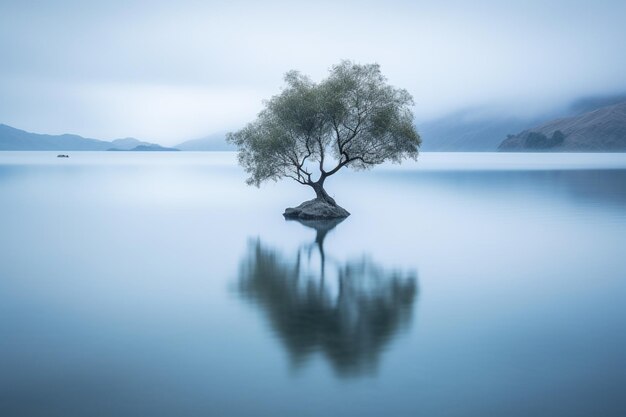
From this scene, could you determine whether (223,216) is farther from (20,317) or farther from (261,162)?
(20,317)

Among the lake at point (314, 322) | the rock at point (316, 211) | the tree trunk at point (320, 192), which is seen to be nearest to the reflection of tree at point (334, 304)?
the lake at point (314, 322)

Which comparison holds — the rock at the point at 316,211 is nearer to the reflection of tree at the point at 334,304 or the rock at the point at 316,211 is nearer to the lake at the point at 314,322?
the lake at the point at 314,322

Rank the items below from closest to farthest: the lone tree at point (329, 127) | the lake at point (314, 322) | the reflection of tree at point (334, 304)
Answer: the lake at point (314, 322), the reflection of tree at point (334, 304), the lone tree at point (329, 127)

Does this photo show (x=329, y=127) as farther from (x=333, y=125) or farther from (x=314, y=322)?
(x=314, y=322)

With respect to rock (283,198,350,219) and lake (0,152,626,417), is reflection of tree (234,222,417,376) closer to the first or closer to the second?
lake (0,152,626,417)

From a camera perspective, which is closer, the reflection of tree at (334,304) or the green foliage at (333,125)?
the reflection of tree at (334,304)

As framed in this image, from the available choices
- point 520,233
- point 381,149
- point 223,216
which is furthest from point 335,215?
point 520,233

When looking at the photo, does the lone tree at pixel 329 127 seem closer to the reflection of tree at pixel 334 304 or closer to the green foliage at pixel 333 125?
the green foliage at pixel 333 125

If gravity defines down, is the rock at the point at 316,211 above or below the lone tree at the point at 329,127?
below

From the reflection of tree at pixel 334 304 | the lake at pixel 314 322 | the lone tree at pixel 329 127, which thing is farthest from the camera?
the lone tree at pixel 329 127

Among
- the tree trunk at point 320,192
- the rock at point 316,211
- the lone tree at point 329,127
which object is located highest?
the lone tree at point 329,127

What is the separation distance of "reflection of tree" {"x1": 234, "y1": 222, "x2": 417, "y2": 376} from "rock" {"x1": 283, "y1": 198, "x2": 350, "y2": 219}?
49.5 ft

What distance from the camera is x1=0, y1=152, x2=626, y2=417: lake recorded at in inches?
426

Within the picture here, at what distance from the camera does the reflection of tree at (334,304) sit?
43.9ft
